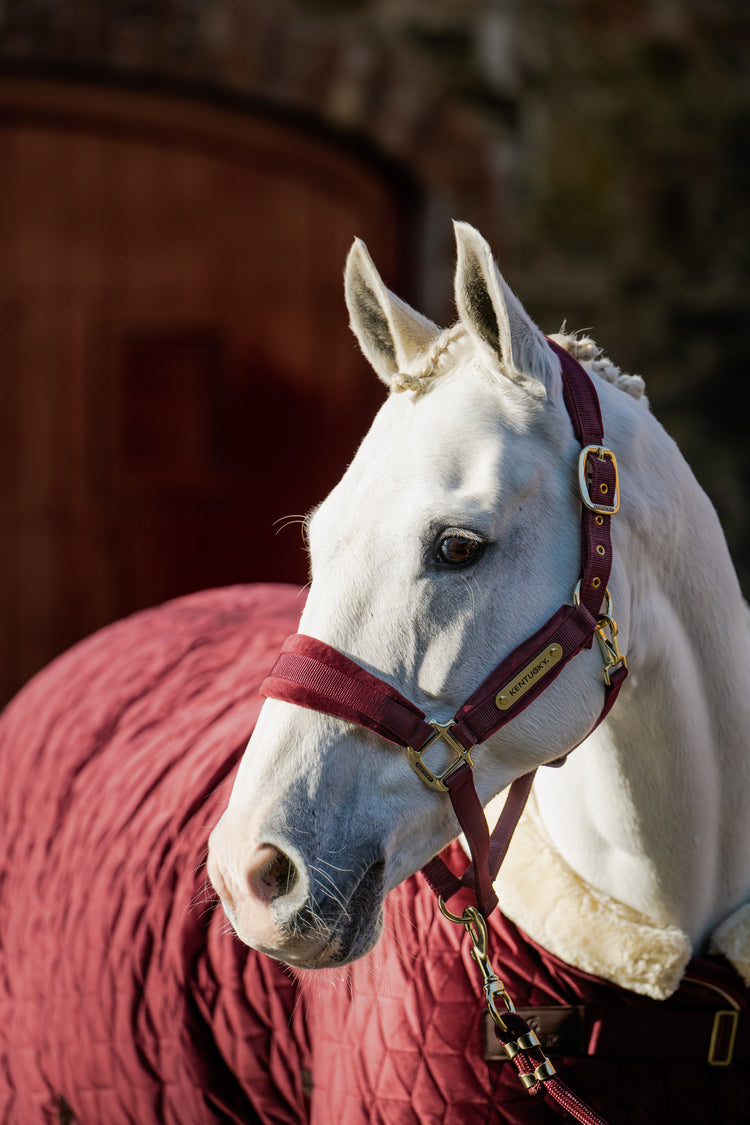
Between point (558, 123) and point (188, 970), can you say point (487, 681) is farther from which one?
point (558, 123)

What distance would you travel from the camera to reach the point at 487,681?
3.37 feet

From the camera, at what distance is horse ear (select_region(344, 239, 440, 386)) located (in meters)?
1.19

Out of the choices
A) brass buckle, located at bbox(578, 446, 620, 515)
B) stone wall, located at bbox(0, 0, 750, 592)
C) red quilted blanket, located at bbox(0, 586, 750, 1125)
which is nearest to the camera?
brass buckle, located at bbox(578, 446, 620, 515)

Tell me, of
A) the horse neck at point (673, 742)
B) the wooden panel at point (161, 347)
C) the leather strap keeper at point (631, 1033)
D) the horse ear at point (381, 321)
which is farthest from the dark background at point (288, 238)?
the leather strap keeper at point (631, 1033)

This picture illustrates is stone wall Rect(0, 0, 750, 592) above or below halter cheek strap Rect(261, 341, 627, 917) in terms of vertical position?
above

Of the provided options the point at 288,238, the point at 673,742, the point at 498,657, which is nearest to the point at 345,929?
the point at 498,657

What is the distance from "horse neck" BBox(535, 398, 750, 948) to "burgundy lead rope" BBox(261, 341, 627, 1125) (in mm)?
74

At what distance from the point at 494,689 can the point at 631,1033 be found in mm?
462

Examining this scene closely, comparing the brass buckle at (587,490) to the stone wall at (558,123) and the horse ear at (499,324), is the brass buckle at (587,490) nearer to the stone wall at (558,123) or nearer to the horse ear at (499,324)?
the horse ear at (499,324)

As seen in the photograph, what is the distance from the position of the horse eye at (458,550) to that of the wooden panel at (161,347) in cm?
243

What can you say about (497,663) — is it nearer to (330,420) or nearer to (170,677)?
(170,677)

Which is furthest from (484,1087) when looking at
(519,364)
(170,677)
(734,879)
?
(170,677)

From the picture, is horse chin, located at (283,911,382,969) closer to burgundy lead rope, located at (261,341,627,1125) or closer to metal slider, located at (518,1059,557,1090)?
burgundy lead rope, located at (261,341,627,1125)

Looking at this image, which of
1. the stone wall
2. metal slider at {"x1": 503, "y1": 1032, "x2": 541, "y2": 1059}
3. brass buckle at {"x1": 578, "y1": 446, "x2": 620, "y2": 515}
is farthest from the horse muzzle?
the stone wall
